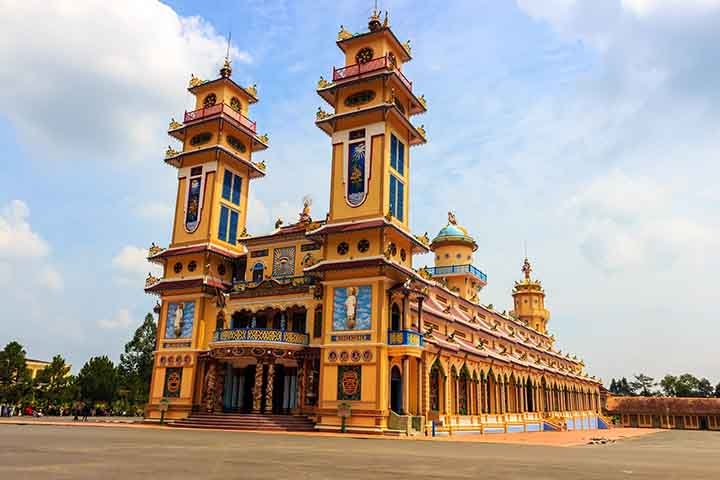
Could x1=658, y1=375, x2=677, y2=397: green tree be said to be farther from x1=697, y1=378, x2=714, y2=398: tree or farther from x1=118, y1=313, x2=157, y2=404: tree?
x1=118, y1=313, x2=157, y2=404: tree

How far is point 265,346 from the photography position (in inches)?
1325

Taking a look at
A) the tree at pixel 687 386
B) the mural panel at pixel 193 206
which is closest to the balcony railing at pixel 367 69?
the mural panel at pixel 193 206

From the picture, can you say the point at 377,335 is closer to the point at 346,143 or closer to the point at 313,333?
the point at 313,333

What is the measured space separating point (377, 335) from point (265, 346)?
662 centimetres

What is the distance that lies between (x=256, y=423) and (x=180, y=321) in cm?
1163

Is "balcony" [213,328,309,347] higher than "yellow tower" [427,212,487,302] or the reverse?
the reverse

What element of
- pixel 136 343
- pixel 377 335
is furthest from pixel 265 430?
pixel 136 343

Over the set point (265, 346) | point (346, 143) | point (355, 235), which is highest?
point (346, 143)

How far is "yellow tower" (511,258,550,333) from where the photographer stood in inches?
3137

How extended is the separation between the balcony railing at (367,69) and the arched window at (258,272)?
1340cm

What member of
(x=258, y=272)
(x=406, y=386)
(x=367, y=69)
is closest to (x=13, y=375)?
(x=258, y=272)

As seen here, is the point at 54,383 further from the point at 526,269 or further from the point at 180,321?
the point at 526,269

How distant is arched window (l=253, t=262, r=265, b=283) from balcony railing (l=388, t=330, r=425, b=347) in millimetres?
11529

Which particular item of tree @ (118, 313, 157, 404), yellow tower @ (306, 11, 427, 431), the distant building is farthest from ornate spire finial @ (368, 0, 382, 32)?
the distant building
